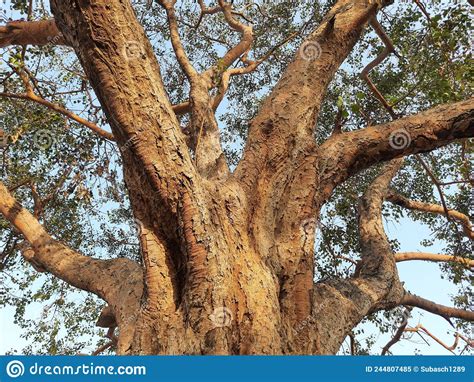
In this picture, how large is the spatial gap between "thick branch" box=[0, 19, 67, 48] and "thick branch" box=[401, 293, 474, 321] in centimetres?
445

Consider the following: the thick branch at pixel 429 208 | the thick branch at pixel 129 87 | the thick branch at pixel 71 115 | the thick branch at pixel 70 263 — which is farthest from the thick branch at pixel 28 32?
the thick branch at pixel 429 208

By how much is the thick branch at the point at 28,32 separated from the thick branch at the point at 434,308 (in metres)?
4.45

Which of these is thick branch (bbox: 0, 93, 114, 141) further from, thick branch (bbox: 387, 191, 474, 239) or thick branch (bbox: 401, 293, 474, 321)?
thick branch (bbox: 401, 293, 474, 321)

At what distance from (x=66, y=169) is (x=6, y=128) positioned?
1.13m

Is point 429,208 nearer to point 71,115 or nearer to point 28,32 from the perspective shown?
point 71,115

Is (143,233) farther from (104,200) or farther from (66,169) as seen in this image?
(104,200)

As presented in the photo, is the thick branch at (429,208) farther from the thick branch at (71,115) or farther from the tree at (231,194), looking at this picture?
the thick branch at (71,115)

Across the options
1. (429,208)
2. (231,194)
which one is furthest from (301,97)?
(429,208)

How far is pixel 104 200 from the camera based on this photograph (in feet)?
24.2

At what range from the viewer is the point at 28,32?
13.4 feet

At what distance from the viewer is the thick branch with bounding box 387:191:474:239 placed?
5900mm

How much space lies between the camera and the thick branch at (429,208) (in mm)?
5900

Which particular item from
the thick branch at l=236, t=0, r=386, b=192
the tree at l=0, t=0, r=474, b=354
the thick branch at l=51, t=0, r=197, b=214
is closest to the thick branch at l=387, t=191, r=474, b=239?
the tree at l=0, t=0, r=474, b=354

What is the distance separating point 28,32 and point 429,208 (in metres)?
5.37
